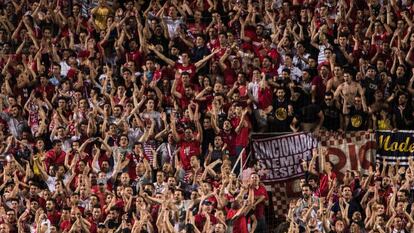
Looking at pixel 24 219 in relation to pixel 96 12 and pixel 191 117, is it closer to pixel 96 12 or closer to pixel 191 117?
pixel 191 117

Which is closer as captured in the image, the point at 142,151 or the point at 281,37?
the point at 142,151

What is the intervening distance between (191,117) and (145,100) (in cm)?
115

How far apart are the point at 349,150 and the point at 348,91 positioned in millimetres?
1338

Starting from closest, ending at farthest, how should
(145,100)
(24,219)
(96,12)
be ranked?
(24,219), (145,100), (96,12)

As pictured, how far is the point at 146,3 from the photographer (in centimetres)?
3822

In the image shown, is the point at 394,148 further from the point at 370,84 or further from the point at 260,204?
the point at 260,204

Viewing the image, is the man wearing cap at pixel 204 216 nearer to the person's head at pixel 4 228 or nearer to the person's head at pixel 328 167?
the person's head at pixel 328 167

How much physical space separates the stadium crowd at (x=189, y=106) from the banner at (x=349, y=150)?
0.23 metres

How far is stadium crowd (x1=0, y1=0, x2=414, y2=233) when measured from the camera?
31.4 meters

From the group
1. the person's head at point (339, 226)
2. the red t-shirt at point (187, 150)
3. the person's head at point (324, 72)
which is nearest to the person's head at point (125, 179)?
the red t-shirt at point (187, 150)

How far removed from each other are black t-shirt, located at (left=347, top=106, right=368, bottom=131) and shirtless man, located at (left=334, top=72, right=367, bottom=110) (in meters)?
0.14

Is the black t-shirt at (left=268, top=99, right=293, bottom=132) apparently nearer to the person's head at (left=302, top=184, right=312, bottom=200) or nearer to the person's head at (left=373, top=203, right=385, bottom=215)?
the person's head at (left=302, top=184, right=312, bottom=200)

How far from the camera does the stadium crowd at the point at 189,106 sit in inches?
1238

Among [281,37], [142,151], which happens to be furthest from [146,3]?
[142,151]
